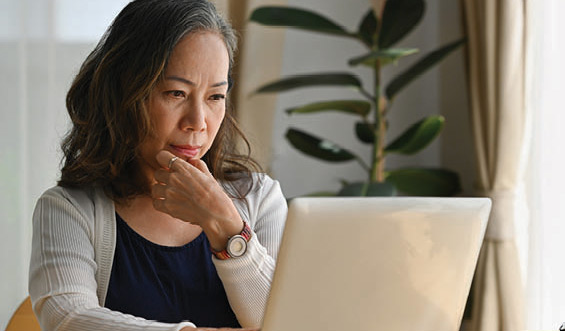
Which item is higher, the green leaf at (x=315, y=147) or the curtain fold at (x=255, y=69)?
the curtain fold at (x=255, y=69)

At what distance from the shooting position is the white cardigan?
111cm

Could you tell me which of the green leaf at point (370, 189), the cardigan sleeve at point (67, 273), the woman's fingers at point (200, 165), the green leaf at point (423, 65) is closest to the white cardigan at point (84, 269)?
the cardigan sleeve at point (67, 273)

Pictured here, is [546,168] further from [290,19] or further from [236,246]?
[236,246]

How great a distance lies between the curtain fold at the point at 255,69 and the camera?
285 centimetres

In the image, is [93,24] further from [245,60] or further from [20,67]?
[245,60]

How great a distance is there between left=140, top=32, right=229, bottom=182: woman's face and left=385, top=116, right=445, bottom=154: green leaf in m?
1.36

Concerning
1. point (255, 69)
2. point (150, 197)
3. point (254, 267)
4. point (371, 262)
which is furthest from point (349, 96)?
point (371, 262)

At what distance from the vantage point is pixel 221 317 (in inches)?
52.2

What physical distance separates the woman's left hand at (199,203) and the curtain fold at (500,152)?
1427 millimetres

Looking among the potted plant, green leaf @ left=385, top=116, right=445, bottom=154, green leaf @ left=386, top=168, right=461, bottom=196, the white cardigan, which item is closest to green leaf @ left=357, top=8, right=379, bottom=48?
the potted plant

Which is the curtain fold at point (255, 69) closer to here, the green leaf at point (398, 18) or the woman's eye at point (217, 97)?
the green leaf at point (398, 18)

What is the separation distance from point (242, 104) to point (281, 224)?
1.44 metres

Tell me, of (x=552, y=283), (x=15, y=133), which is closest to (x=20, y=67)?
(x=15, y=133)

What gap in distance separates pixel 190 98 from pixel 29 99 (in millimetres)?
1590
